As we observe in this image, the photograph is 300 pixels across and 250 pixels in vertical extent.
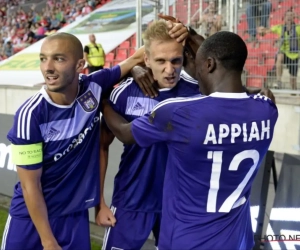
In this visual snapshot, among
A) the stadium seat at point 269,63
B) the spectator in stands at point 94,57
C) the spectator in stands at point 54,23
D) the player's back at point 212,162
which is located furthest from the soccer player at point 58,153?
the spectator in stands at point 54,23

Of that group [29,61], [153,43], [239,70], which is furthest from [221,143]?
[29,61]

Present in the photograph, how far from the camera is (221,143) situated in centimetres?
206

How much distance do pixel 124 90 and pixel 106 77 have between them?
0.44ft

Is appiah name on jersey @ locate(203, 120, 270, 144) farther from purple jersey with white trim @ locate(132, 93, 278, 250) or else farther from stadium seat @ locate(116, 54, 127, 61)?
stadium seat @ locate(116, 54, 127, 61)

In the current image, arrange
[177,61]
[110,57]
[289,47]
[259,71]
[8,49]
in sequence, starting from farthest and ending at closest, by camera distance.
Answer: [8,49] < [110,57] < [259,71] < [289,47] < [177,61]

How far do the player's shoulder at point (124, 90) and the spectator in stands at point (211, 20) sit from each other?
485 centimetres

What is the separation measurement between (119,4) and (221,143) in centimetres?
1901

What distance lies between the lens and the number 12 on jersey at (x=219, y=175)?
2092 millimetres

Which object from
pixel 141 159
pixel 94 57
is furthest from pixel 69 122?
pixel 94 57

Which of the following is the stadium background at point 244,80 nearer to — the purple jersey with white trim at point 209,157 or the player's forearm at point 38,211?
the purple jersey with white trim at point 209,157

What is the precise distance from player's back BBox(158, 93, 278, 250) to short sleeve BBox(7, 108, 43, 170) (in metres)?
0.67

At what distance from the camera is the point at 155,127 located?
220 cm

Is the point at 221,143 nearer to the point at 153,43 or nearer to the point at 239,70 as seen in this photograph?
the point at 239,70

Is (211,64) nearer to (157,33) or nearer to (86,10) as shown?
(157,33)
